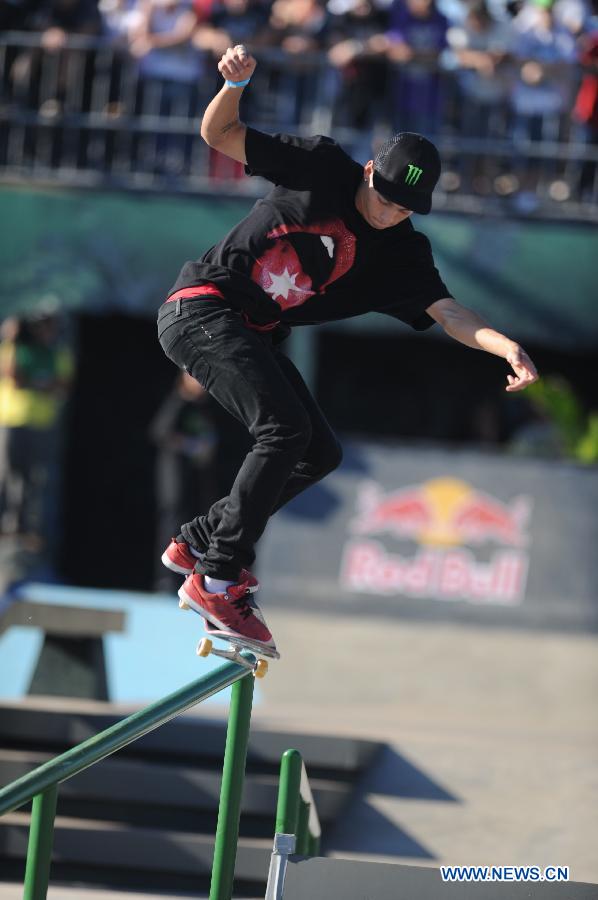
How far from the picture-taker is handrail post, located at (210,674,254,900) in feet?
15.1

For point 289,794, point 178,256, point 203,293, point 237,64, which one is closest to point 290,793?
point 289,794

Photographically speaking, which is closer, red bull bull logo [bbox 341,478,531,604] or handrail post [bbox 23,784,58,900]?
handrail post [bbox 23,784,58,900]

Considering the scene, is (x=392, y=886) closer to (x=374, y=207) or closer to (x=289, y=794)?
(x=289, y=794)

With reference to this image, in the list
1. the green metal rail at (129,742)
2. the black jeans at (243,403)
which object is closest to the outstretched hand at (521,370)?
the black jeans at (243,403)

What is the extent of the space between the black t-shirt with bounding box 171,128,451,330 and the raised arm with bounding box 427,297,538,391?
5.1 inches

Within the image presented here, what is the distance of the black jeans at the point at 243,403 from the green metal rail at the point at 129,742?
0.43 metres

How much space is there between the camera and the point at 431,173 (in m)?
4.59

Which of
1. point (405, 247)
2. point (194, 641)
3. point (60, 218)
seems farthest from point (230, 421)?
point (405, 247)

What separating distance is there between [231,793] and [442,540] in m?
5.87

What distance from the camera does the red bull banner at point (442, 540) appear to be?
10.2 m

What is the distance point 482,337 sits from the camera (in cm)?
481

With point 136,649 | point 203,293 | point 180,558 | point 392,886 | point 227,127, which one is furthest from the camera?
point 136,649

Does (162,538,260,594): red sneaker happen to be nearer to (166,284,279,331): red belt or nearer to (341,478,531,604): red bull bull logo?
(166,284,279,331): red belt
